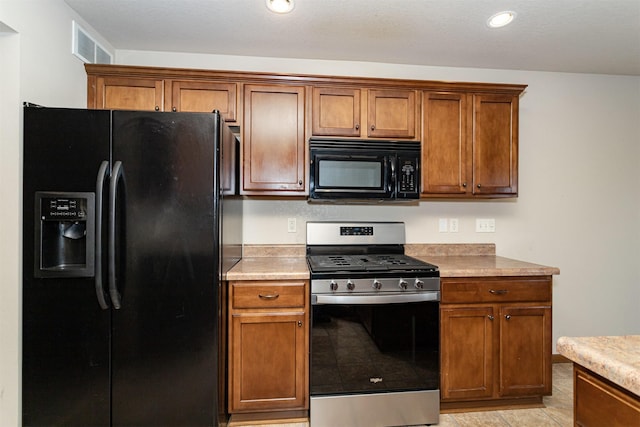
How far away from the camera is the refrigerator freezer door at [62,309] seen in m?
1.53

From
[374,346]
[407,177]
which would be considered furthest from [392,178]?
[374,346]

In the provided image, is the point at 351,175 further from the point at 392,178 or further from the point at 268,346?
the point at 268,346

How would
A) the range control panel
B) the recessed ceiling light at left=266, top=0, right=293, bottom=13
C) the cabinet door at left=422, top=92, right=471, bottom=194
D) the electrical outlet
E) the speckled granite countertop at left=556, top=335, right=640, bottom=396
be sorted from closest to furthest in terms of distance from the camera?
the speckled granite countertop at left=556, top=335, right=640, bottom=396
the recessed ceiling light at left=266, top=0, right=293, bottom=13
the cabinet door at left=422, top=92, right=471, bottom=194
the range control panel
the electrical outlet

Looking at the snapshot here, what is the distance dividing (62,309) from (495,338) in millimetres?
2527

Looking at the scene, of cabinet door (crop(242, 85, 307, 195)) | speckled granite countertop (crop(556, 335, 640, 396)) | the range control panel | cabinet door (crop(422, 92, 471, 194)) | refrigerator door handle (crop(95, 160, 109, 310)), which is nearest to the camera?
speckled granite countertop (crop(556, 335, 640, 396))

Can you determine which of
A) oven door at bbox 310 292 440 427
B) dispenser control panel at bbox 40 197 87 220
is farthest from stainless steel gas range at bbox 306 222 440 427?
dispenser control panel at bbox 40 197 87 220

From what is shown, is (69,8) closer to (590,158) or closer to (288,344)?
(288,344)

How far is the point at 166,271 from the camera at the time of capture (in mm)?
1594

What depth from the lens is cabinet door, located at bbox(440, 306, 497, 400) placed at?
6.54 feet

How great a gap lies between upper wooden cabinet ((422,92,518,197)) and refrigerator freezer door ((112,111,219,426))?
1.55 m

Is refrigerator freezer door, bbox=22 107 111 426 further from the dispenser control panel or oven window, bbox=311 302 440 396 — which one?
oven window, bbox=311 302 440 396

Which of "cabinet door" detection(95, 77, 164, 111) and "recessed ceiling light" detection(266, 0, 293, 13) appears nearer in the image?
"recessed ceiling light" detection(266, 0, 293, 13)

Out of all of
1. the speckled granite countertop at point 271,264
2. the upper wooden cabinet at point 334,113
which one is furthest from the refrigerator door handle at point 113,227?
the upper wooden cabinet at point 334,113

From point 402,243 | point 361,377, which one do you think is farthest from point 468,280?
point 361,377
